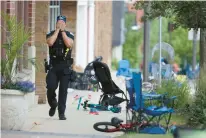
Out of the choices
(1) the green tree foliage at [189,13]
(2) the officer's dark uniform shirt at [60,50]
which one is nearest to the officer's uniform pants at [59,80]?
(2) the officer's dark uniform shirt at [60,50]

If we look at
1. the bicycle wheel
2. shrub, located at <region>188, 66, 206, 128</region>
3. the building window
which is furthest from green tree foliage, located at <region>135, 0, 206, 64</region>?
the building window

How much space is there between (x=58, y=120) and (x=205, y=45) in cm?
378

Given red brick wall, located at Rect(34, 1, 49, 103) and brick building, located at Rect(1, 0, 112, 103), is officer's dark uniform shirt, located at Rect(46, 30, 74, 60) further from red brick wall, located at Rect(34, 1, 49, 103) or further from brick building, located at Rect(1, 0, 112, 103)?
red brick wall, located at Rect(34, 1, 49, 103)

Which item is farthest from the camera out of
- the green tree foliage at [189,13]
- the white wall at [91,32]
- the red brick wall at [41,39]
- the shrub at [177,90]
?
the white wall at [91,32]

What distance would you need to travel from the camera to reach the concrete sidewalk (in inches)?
404

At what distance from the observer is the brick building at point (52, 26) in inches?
563

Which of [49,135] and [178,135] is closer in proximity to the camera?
[178,135]

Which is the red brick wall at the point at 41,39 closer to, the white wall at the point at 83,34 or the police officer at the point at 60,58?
the police officer at the point at 60,58

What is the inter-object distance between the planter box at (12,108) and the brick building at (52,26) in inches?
113

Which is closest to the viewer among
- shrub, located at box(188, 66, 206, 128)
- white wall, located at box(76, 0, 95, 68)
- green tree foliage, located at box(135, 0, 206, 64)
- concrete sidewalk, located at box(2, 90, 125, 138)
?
concrete sidewalk, located at box(2, 90, 125, 138)

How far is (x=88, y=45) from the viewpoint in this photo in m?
28.2

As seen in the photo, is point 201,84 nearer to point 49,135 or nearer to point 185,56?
point 49,135

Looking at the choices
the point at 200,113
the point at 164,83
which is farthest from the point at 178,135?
the point at 164,83

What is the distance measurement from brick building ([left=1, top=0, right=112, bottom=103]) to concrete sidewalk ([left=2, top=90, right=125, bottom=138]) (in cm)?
105
